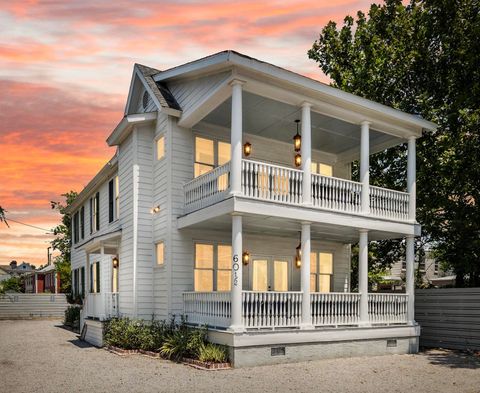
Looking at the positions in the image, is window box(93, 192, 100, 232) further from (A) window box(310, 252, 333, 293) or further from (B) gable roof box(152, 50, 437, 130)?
(A) window box(310, 252, 333, 293)

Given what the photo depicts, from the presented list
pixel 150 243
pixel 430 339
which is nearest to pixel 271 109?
pixel 150 243

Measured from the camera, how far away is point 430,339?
17469 millimetres

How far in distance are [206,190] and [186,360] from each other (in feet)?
16.1

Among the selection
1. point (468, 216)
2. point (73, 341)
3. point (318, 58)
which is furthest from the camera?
point (318, 58)

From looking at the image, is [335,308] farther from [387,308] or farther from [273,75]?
[273,75]

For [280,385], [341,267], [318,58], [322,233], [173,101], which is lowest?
[280,385]

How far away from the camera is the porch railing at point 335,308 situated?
14.6 meters

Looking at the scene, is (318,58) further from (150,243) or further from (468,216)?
(150,243)

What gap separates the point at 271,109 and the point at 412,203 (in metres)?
6.05

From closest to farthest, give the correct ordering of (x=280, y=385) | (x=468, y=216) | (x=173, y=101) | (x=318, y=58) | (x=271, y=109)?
(x=280, y=385)
(x=271, y=109)
(x=173, y=101)
(x=468, y=216)
(x=318, y=58)

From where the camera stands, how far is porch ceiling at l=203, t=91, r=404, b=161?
15445 millimetres

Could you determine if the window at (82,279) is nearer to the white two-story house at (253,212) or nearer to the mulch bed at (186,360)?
the white two-story house at (253,212)

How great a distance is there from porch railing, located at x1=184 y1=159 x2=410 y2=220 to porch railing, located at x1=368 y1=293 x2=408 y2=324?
2.64 metres

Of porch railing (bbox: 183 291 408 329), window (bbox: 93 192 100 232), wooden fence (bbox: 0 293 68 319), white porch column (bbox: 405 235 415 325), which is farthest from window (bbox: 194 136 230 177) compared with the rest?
wooden fence (bbox: 0 293 68 319)
